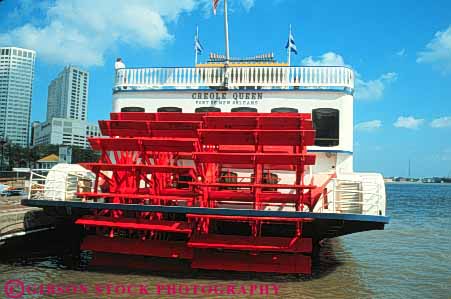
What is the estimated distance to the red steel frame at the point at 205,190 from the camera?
23.1 feet

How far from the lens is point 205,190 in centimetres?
772

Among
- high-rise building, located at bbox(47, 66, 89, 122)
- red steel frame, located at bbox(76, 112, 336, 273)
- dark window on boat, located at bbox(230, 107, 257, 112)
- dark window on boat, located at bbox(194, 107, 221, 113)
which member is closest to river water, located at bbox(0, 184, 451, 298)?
red steel frame, located at bbox(76, 112, 336, 273)

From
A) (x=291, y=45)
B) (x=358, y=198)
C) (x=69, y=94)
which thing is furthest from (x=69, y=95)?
(x=358, y=198)

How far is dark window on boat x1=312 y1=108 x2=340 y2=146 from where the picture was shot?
32.3 feet

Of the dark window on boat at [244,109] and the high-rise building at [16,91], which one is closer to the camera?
the dark window on boat at [244,109]

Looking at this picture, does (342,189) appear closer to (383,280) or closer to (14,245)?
(383,280)

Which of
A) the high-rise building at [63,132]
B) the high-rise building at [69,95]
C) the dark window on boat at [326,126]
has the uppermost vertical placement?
the high-rise building at [69,95]

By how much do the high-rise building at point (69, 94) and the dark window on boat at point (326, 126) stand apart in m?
103

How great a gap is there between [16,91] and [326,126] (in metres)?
69.0

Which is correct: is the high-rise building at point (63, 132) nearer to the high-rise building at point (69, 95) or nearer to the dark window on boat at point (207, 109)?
the high-rise building at point (69, 95)

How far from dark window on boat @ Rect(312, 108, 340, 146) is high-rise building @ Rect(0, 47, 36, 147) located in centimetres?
5621

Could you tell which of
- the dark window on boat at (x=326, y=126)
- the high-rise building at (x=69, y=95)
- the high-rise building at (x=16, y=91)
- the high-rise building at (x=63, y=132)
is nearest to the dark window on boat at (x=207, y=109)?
the dark window on boat at (x=326, y=126)

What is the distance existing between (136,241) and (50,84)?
11645 cm

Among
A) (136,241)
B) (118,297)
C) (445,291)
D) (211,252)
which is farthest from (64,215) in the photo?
(445,291)
